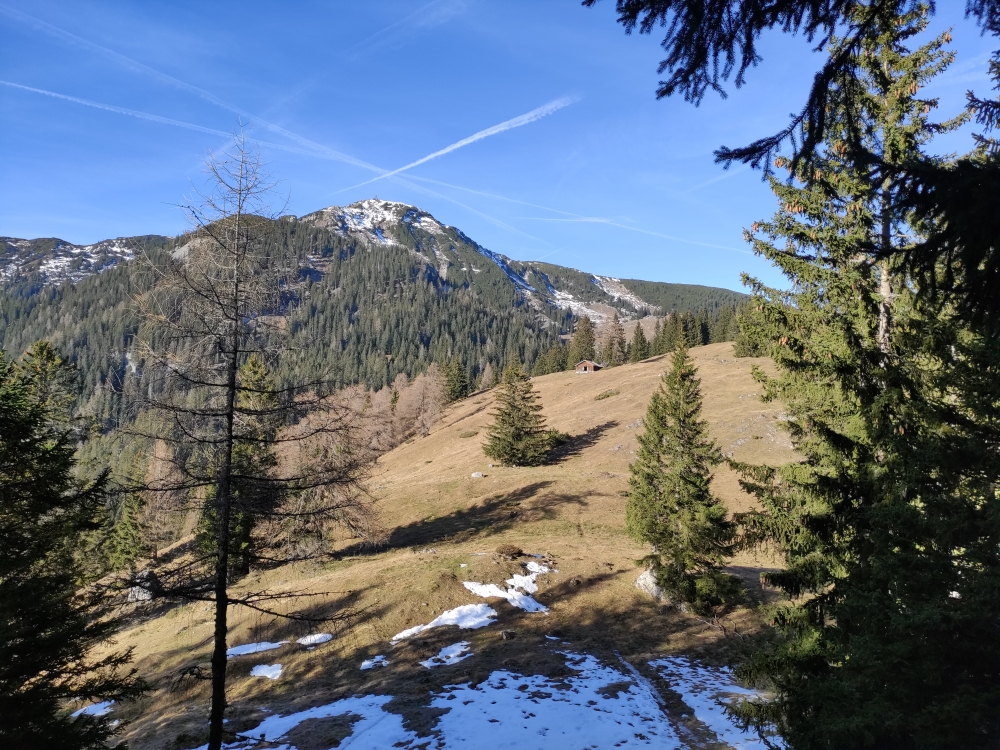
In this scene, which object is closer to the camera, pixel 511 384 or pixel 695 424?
pixel 695 424

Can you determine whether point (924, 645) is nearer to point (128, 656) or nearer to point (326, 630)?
point (128, 656)

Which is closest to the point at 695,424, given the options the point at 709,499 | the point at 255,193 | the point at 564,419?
the point at 709,499

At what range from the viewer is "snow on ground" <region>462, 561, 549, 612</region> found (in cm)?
1956

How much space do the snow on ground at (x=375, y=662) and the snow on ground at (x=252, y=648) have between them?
3.91 meters

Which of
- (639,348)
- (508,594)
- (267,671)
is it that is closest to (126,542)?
(267,671)

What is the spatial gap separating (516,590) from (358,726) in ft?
32.4

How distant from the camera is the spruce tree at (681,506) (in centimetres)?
1845

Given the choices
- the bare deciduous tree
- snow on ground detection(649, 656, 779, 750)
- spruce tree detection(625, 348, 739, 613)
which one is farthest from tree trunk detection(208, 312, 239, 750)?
spruce tree detection(625, 348, 739, 613)

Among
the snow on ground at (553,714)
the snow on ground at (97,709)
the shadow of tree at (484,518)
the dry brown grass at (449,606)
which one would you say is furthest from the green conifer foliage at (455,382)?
the snow on ground at (553,714)

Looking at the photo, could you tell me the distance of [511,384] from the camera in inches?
1769

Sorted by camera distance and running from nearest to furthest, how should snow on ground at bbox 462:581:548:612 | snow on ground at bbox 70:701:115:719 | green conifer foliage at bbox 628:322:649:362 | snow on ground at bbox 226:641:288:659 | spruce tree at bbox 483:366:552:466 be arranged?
snow on ground at bbox 70:701:115:719 → snow on ground at bbox 226:641:288:659 → snow on ground at bbox 462:581:548:612 → spruce tree at bbox 483:366:552:466 → green conifer foliage at bbox 628:322:649:362

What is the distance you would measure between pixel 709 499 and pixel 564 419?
43695 millimetres

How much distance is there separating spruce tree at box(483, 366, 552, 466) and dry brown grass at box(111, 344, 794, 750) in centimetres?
150

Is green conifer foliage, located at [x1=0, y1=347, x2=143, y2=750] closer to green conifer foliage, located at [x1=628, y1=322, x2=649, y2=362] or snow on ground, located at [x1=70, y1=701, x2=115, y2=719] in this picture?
snow on ground, located at [x1=70, y1=701, x2=115, y2=719]
